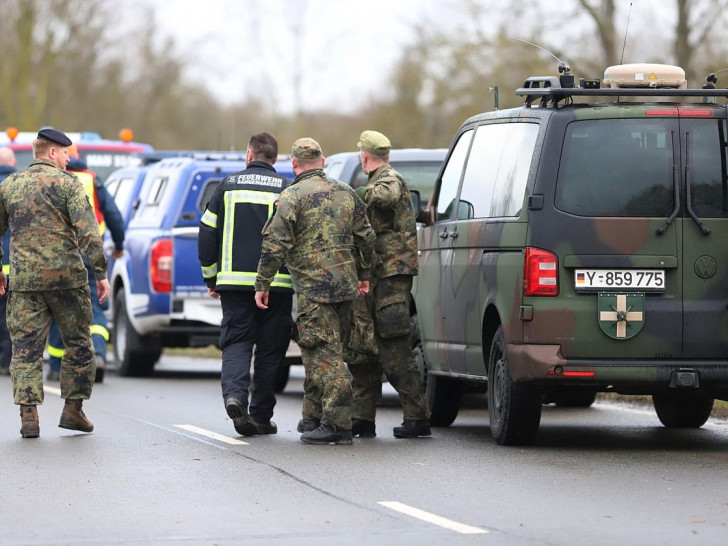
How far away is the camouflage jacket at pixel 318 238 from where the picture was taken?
33.4 ft

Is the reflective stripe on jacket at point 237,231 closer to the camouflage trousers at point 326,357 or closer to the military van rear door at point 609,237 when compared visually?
the camouflage trousers at point 326,357

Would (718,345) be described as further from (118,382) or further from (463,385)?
(118,382)

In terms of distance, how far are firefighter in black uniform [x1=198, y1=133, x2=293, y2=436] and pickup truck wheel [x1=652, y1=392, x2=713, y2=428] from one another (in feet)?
8.75

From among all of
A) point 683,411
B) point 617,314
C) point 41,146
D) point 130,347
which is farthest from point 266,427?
point 130,347

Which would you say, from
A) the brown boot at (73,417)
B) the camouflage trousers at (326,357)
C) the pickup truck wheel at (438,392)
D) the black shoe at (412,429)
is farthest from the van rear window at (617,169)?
the brown boot at (73,417)

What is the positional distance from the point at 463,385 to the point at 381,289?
1510 millimetres

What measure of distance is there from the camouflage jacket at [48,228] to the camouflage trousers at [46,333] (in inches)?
3.8

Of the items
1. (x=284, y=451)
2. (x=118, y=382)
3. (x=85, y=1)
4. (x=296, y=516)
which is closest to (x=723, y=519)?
(x=296, y=516)

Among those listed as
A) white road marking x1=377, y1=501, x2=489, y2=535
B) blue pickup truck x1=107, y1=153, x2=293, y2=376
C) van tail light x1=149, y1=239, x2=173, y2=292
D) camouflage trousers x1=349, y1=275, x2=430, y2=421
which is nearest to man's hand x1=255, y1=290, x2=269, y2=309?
camouflage trousers x1=349, y1=275, x2=430, y2=421

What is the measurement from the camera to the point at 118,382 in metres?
16.1

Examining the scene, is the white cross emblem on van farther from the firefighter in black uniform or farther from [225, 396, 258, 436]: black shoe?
[225, 396, 258, 436]: black shoe

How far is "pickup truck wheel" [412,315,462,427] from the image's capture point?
11.6 metres

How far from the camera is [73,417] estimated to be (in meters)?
10.7

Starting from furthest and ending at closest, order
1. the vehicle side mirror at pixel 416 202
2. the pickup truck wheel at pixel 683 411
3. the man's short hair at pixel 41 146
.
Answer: the pickup truck wheel at pixel 683 411
the vehicle side mirror at pixel 416 202
the man's short hair at pixel 41 146
